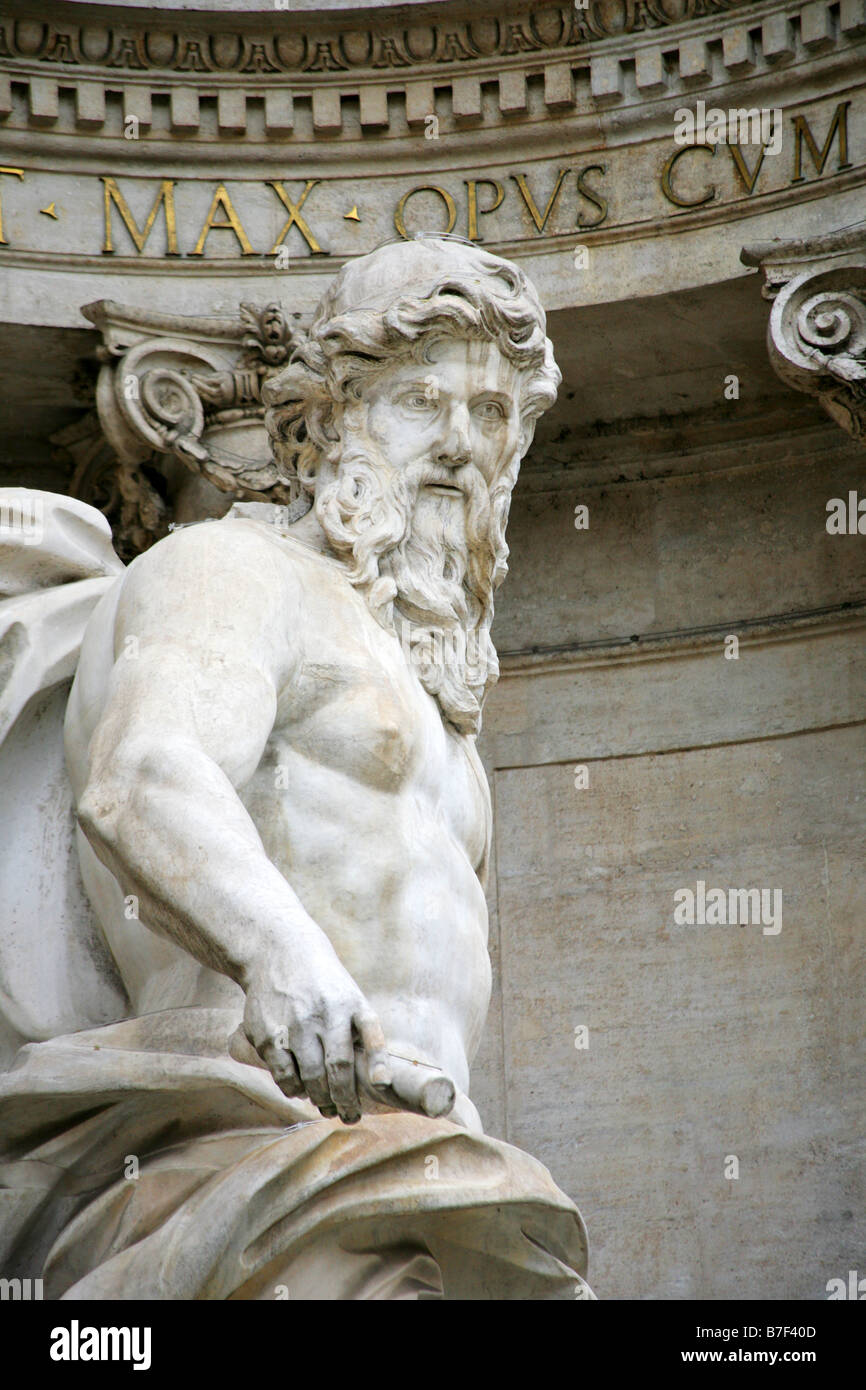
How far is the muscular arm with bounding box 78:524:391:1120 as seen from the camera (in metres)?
4.36

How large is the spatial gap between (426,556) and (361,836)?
69 centimetres

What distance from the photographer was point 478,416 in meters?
5.74

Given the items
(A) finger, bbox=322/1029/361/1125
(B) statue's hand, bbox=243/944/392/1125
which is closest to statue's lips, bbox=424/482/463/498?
(B) statue's hand, bbox=243/944/392/1125

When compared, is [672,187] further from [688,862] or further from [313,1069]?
[313,1069]

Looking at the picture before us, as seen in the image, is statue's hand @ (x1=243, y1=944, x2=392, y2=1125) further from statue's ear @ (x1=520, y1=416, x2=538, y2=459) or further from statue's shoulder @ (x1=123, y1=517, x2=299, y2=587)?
statue's ear @ (x1=520, y1=416, x2=538, y2=459)

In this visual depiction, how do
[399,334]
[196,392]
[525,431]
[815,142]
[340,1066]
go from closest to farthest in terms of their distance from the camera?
[340,1066], [399,334], [525,431], [815,142], [196,392]

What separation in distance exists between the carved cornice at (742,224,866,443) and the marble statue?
200cm

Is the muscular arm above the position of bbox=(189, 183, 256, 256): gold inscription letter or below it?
below

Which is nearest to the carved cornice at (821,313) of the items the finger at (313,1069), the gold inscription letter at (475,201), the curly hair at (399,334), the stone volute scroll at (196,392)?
the gold inscription letter at (475,201)

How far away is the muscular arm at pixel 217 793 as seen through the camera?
14.3ft

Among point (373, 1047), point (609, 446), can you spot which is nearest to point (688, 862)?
point (609, 446)

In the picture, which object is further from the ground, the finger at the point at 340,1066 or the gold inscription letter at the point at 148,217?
the gold inscription letter at the point at 148,217

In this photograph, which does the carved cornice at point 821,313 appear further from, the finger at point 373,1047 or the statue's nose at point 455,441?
the finger at point 373,1047

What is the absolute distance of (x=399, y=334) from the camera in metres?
5.65
